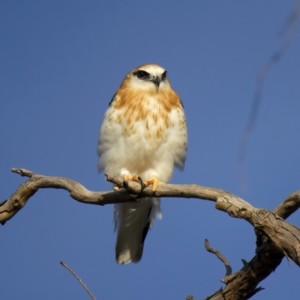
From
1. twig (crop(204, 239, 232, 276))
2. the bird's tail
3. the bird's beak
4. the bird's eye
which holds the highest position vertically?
the bird's eye

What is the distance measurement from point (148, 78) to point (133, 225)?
1648mm

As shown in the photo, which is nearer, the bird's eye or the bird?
the bird

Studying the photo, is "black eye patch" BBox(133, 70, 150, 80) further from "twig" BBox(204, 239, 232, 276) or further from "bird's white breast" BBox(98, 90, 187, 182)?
"twig" BBox(204, 239, 232, 276)

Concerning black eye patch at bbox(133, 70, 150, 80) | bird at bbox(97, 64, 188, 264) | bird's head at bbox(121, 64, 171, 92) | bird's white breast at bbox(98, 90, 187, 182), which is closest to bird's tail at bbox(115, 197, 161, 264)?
bird at bbox(97, 64, 188, 264)

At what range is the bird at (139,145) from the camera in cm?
558

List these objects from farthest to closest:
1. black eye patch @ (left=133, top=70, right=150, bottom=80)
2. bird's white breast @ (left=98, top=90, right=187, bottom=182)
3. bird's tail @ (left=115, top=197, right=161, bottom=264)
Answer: black eye patch @ (left=133, top=70, right=150, bottom=80) → bird's tail @ (left=115, top=197, right=161, bottom=264) → bird's white breast @ (left=98, top=90, right=187, bottom=182)

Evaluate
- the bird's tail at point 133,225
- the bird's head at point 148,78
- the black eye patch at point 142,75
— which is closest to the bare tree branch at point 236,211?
the bird's tail at point 133,225

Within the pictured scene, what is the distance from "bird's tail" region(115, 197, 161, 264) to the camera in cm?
593

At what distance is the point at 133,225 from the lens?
6000 mm

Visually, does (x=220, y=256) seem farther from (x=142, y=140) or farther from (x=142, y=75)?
(x=142, y=75)

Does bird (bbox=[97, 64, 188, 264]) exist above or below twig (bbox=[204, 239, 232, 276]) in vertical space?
above

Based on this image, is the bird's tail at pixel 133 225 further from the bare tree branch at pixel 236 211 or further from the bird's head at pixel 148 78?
the bare tree branch at pixel 236 211

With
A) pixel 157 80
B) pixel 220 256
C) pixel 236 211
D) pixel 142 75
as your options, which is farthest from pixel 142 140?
pixel 236 211

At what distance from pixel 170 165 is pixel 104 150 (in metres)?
0.71
